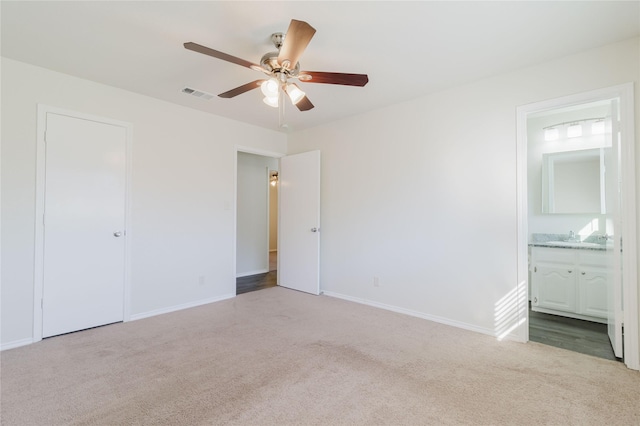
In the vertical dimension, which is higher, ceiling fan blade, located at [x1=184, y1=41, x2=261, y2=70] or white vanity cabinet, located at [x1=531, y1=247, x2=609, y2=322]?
ceiling fan blade, located at [x1=184, y1=41, x2=261, y2=70]

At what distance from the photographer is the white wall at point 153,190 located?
2.65m

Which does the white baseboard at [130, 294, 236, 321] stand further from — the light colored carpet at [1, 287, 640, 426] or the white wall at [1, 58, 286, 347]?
the light colored carpet at [1, 287, 640, 426]

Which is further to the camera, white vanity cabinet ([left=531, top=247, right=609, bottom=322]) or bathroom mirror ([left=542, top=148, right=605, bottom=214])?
bathroom mirror ([left=542, top=148, right=605, bottom=214])

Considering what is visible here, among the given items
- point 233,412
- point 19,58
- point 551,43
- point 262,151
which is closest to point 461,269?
point 551,43

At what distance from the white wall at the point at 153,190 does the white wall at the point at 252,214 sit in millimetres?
1279

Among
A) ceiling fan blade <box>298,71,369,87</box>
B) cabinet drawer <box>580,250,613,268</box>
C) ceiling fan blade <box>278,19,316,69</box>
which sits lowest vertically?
cabinet drawer <box>580,250,613,268</box>

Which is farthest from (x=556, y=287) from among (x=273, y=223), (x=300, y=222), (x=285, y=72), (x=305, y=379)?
(x=273, y=223)

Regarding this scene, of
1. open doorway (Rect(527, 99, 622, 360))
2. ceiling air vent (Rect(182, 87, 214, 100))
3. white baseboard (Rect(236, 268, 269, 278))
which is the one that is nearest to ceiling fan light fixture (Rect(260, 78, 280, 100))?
ceiling air vent (Rect(182, 87, 214, 100))

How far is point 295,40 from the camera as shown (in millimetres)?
1809

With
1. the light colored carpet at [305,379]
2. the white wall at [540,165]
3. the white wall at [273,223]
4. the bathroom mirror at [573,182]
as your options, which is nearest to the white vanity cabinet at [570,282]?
the white wall at [540,165]

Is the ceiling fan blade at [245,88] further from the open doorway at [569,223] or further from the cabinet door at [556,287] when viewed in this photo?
the cabinet door at [556,287]

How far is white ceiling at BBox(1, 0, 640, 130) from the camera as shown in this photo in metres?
1.96

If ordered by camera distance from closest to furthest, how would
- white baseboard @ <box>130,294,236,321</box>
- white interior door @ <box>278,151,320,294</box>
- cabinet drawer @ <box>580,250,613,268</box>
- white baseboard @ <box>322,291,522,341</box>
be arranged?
white baseboard @ <box>322,291,522,341</box> → cabinet drawer @ <box>580,250,613,268</box> → white baseboard @ <box>130,294,236,321</box> → white interior door @ <box>278,151,320,294</box>

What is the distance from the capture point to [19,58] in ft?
8.57
